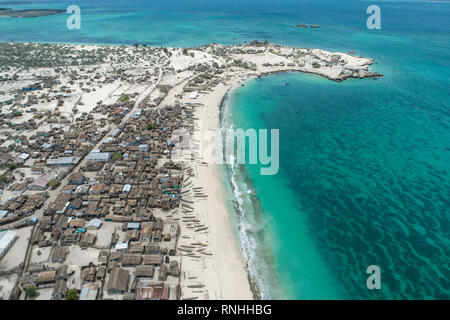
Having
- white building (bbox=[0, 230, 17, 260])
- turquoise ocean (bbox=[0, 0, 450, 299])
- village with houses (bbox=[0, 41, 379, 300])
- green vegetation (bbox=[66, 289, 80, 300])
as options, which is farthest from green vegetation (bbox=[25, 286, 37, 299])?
turquoise ocean (bbox=[0, 0, 450, 299])

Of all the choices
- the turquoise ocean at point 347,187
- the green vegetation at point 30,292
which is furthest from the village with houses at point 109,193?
the turquoise ocean at point 347,187

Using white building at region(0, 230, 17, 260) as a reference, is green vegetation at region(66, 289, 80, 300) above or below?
below

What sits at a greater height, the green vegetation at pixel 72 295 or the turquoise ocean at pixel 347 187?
the turquoise ocean at pixel 347 187

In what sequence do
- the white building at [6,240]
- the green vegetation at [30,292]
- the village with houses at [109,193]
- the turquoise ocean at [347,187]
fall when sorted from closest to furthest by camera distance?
the green vegetation at [30,292] → the village with houses at [109,193] → the white building at [6,240] → the turquoise ocean at [347,187]

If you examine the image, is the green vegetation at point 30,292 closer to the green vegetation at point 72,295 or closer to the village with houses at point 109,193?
the village with houses at point 109,193

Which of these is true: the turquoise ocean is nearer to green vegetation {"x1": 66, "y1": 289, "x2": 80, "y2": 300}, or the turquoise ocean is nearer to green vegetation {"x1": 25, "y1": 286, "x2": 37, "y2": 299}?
green vegetation {"x1": 66, "y1": 289, "x2": 80, "y2": 300}

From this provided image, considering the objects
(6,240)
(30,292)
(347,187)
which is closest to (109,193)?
(6,240)

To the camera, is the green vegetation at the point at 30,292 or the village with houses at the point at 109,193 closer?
the green vegetation at the point at 30,292

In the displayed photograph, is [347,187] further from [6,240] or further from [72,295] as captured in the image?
[6,240]

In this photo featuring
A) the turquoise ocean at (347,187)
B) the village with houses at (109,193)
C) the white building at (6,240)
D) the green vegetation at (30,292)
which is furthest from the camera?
the turquoise ocean at (347,187)
